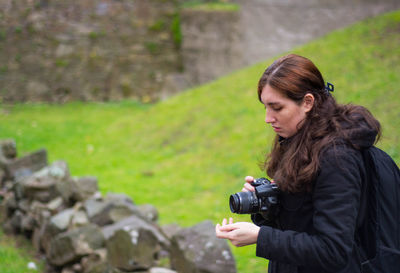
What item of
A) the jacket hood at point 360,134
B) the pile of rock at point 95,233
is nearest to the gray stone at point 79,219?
the pile of rock at point 95,233

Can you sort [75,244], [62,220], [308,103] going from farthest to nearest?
[62,220], [75,244], [308,103]

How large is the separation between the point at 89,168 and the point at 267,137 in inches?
138

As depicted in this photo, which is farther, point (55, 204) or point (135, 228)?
point (55, 204)

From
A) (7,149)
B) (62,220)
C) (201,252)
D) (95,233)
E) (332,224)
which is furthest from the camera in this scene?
(7,149)

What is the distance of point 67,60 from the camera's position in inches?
532

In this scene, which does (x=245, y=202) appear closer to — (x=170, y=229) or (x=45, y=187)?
(x=170, y=229)

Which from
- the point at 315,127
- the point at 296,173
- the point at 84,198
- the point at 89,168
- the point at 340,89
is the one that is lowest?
the point at 89,168

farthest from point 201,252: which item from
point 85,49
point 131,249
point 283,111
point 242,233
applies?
point 85,49

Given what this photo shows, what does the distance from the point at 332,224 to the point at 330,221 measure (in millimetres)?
12

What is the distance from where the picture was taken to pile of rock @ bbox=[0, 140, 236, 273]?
3.62m

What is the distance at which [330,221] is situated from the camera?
1531 millimetres

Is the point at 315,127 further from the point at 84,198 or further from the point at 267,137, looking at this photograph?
the point at 267,137

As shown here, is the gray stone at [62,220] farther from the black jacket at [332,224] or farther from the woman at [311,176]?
the black jacket at [332,224]

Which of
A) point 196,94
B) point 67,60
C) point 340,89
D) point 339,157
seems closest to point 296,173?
point 339,157
